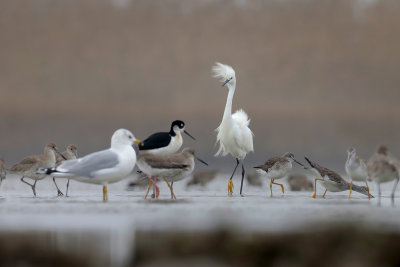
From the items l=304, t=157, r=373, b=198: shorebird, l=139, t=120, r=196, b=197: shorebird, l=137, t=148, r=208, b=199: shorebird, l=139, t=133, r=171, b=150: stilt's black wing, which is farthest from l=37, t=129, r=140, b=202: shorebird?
l=304, t=157, r=373, b=198: shorebird

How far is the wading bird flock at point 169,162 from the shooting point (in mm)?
9555

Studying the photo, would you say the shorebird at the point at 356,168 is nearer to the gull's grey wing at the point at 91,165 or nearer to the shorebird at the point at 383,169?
the shorebird at the point at 383,169

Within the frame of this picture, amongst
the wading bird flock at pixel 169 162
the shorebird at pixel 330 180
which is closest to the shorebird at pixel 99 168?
the wading bird flock at pixel 169 162

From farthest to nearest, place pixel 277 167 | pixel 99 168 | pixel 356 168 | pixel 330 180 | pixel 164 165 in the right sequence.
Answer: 1. pixel 277 167
2. pixel 330 180
3. pixel 356 168
4. pixel 164 165
5. pixel 99 168

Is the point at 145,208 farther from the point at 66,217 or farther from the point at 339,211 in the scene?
the point at 339,211

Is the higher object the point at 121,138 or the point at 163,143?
the point at 121,138

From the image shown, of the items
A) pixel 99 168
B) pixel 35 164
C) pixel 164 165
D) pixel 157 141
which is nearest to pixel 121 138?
pixel 99 168

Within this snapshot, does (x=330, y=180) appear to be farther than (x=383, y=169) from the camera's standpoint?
Yes

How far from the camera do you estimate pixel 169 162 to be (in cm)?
1070

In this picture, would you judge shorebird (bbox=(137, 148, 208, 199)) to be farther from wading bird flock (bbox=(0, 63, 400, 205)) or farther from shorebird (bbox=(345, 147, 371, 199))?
shorebird (bbox=(345, 147, 371, 199))

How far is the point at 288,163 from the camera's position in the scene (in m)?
12.8

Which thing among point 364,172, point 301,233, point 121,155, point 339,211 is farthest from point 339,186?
point 301,233

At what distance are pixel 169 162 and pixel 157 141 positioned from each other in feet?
3.19

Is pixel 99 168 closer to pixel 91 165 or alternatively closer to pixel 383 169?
pixel 91 165
